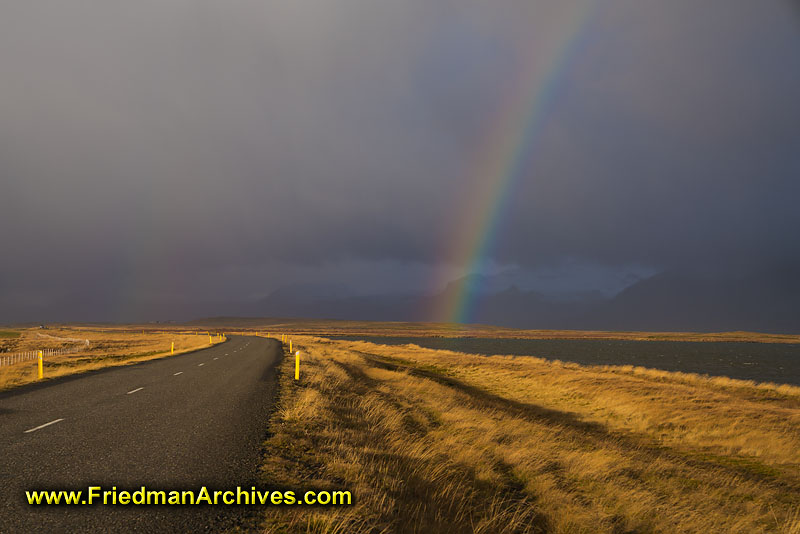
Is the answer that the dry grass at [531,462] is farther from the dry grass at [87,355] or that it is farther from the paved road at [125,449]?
the dry grass at [87,355]

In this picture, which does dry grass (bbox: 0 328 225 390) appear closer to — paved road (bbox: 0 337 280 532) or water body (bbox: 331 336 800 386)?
paved road (bbox: 0 337 280 532)

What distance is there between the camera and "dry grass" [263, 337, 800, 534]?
673cm

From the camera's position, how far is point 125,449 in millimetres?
7484

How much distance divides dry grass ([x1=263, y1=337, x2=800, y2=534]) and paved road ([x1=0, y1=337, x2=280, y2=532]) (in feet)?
2.43

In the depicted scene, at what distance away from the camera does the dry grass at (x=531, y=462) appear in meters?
6.73

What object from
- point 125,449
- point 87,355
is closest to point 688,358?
point 87,355

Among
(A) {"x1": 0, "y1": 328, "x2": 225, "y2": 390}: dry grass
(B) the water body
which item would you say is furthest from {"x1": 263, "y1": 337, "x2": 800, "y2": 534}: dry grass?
(B) the water body

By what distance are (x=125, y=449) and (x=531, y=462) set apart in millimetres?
8856

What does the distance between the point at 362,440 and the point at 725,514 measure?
7.71 metres

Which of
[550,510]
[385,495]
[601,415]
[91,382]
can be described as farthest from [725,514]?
[91,382]

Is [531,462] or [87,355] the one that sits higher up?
[531,462]

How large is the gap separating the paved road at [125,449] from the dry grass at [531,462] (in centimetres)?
74

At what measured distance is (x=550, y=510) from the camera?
26.0 feet

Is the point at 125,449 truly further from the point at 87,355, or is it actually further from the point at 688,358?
the point at 688,358
